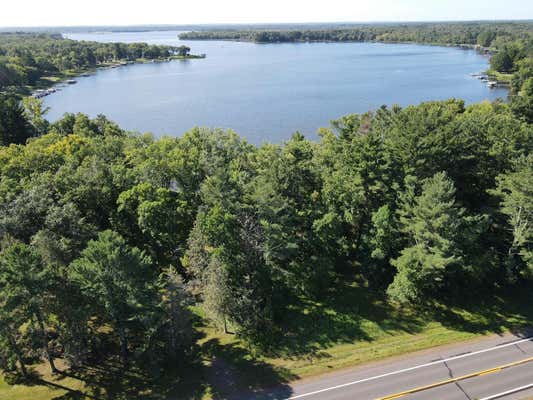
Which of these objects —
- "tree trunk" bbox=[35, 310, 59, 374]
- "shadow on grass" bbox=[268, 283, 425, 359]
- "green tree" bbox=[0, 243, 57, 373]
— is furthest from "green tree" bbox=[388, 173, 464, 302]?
"tree trunk" bbox=[35, 310, 59, 374]

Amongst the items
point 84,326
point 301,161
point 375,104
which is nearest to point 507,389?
point 301,161

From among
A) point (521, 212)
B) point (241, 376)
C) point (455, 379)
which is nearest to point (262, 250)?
point (241, 376)

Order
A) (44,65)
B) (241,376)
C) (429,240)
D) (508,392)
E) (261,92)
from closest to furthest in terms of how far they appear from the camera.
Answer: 1. (508,392)
2. (241,376)
3. (429,240)
4. (261,92)
5. (44,65)

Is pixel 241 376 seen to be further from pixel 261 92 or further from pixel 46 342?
pixel 261 92

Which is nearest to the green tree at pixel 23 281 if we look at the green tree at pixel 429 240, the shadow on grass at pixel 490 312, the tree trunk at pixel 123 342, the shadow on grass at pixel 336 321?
the tree trunk at pixel 123 342

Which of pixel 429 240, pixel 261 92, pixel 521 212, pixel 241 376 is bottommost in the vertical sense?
pixel 241 376

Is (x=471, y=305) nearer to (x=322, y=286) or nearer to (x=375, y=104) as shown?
(x=322, y=286)
